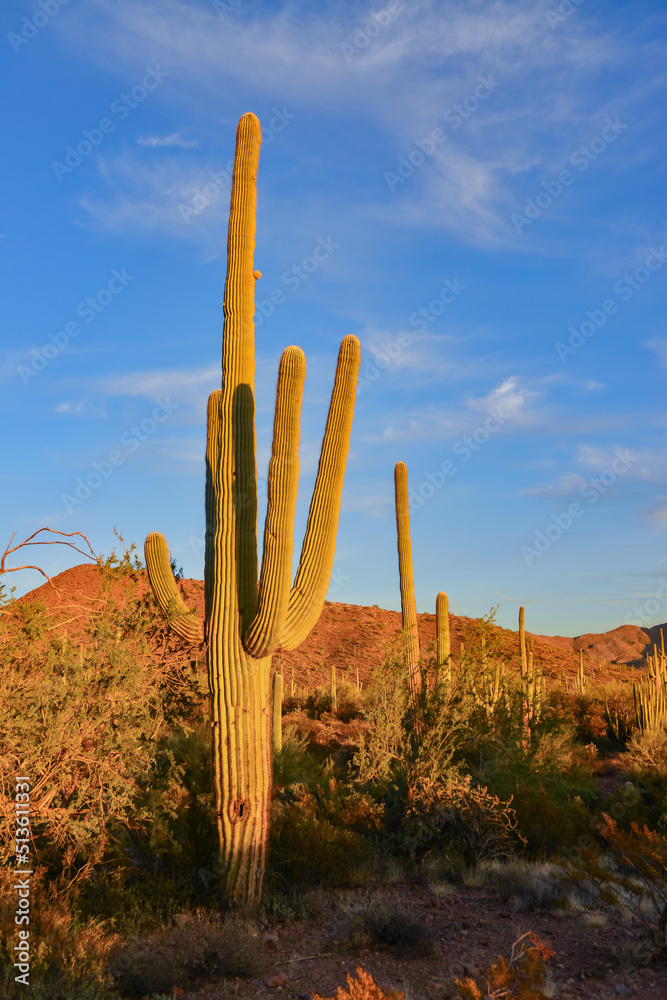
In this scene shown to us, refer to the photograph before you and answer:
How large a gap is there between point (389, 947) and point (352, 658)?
29725 millimetres

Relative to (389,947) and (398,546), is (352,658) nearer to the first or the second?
(398,546)

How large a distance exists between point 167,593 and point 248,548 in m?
2.36

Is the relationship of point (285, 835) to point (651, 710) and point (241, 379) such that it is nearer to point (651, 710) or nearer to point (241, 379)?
point (241, 379)

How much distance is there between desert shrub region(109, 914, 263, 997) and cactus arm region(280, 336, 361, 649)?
9.55ft

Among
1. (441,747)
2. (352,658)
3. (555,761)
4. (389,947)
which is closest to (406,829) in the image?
(441,747)

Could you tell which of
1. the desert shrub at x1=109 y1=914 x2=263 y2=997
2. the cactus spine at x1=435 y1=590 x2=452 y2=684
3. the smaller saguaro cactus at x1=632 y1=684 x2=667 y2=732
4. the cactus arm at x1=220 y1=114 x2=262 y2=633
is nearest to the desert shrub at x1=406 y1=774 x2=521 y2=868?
the desert shrub at x1=109 y1=914 x2=263 y2=997

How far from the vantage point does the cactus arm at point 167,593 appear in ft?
31.8

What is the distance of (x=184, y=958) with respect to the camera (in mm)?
6133

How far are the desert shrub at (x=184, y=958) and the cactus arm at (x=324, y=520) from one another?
2911 millimetres

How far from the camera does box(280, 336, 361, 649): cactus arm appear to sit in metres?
8.45

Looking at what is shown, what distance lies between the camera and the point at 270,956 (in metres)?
6.59

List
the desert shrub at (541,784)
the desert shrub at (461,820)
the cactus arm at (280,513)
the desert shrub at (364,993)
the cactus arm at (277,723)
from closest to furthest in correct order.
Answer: the desert shrub at (364,993), the cactus arm at (280,513), the desert shrub at (461,820), the desert shrub at (541,784), the cactus arm at (277,723)

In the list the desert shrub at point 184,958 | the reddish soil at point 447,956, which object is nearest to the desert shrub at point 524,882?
A: the reddish soil at point 447,956

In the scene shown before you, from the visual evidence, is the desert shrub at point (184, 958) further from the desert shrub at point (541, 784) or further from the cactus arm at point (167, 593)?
the desert shrub at point (541, 784)
